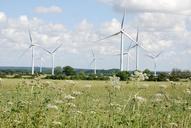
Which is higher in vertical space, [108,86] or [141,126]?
[108,86]

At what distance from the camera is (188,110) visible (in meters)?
12.1

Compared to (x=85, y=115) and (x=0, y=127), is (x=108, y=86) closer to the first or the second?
(x=85, y=115)

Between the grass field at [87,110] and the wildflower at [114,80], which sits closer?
the grass field at [87,110]

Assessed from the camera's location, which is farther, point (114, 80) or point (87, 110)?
point (87, 110)

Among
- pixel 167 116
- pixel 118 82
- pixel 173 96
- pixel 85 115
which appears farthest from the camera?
pixel 173 96

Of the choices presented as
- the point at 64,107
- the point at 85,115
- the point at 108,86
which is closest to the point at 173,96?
the point at 108,86

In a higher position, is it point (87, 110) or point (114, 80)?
point (114, 80)

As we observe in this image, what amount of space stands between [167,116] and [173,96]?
8.33 feet

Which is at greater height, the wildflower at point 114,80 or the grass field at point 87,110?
the wildflower at point 114,80

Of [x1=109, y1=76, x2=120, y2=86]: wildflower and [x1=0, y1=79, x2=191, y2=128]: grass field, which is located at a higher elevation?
[x1=109, y1=76, x2=120, y2=86]: wildflower

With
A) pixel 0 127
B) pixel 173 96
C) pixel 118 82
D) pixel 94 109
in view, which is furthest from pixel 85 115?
pixel 173 96

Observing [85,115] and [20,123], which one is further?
[85,115]

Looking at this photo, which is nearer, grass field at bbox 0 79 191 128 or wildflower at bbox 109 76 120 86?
grass field at bbox 0 79 191 128

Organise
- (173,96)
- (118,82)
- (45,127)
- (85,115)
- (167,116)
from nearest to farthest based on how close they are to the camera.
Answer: (45,127), (118,82), (85,115), (167,116), (173,96)
